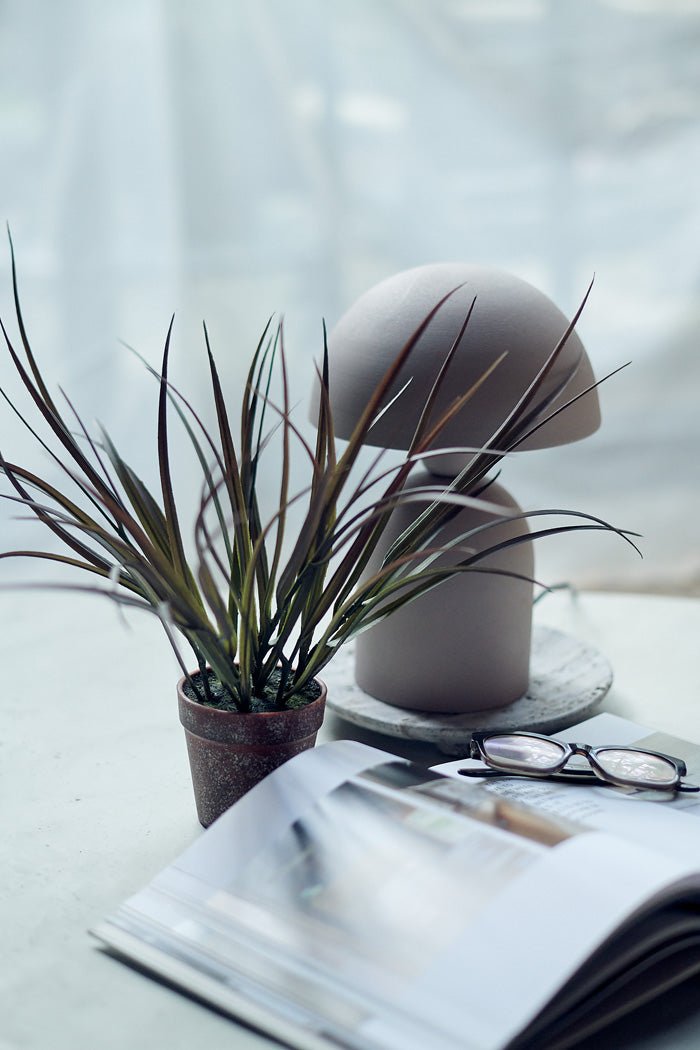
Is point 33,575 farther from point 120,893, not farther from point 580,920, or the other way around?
point 580,920

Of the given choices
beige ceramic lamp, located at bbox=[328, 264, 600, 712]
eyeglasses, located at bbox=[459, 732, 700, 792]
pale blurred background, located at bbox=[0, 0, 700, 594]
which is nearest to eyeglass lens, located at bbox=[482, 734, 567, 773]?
eyeglasses, located at bbox=[459, 732, 700, 792]

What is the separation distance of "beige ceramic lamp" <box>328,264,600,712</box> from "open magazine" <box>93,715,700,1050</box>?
0.22 meters

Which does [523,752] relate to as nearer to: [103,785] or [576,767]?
[576,767]

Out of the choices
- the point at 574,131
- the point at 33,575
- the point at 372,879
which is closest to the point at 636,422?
the point at 574,131

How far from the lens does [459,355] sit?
31.3 inches

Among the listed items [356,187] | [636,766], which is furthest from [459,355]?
[356,187]

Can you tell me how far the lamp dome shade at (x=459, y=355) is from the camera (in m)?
0.79

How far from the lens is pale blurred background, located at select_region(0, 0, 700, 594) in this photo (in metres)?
1.65

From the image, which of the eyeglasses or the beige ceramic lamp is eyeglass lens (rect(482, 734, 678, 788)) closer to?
the eyeglasses

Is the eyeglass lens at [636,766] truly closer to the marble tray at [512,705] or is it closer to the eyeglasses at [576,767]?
the eyeglasses at [576,767]

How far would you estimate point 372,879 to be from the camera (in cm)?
55

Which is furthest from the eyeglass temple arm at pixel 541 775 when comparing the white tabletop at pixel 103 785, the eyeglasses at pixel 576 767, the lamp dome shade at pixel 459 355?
the lamp dome shade at pixel 459 355

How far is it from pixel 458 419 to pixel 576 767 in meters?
0.26

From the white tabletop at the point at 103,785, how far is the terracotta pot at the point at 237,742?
60mm
